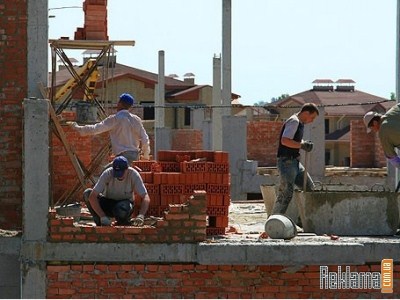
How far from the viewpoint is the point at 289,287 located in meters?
9.25

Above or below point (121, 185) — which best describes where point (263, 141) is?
above

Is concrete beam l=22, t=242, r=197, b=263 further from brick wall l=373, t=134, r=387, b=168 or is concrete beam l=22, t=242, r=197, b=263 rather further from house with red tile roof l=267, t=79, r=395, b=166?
house with red tile roof l=267, t=79, r=395, b=166

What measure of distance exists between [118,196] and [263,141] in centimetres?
1709

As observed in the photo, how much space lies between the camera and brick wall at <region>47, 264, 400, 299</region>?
9172mm

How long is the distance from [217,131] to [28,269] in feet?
44.1

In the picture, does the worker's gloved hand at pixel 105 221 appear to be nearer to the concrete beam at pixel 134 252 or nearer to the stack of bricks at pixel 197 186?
the concrete beam at pixel 134 252

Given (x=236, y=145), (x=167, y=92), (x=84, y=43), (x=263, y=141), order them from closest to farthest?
(x=84, y=43), (x=236, y=145), (x=263, y=141), (x=167, y=92)

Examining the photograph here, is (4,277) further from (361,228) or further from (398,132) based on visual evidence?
(398,132)

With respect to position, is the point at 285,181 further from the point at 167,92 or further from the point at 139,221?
the point at 167,92

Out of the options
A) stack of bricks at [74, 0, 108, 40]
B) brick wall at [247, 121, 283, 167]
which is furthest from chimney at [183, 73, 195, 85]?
stack of bricks at [74, 0, 108, 40]

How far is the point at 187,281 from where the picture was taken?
9.18m

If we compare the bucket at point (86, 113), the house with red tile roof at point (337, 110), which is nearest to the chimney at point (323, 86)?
the house with red tile roof at point (337, 110)

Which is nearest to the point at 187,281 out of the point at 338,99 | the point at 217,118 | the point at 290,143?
the point at 290,143

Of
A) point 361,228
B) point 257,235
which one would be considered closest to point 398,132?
point 361,228
